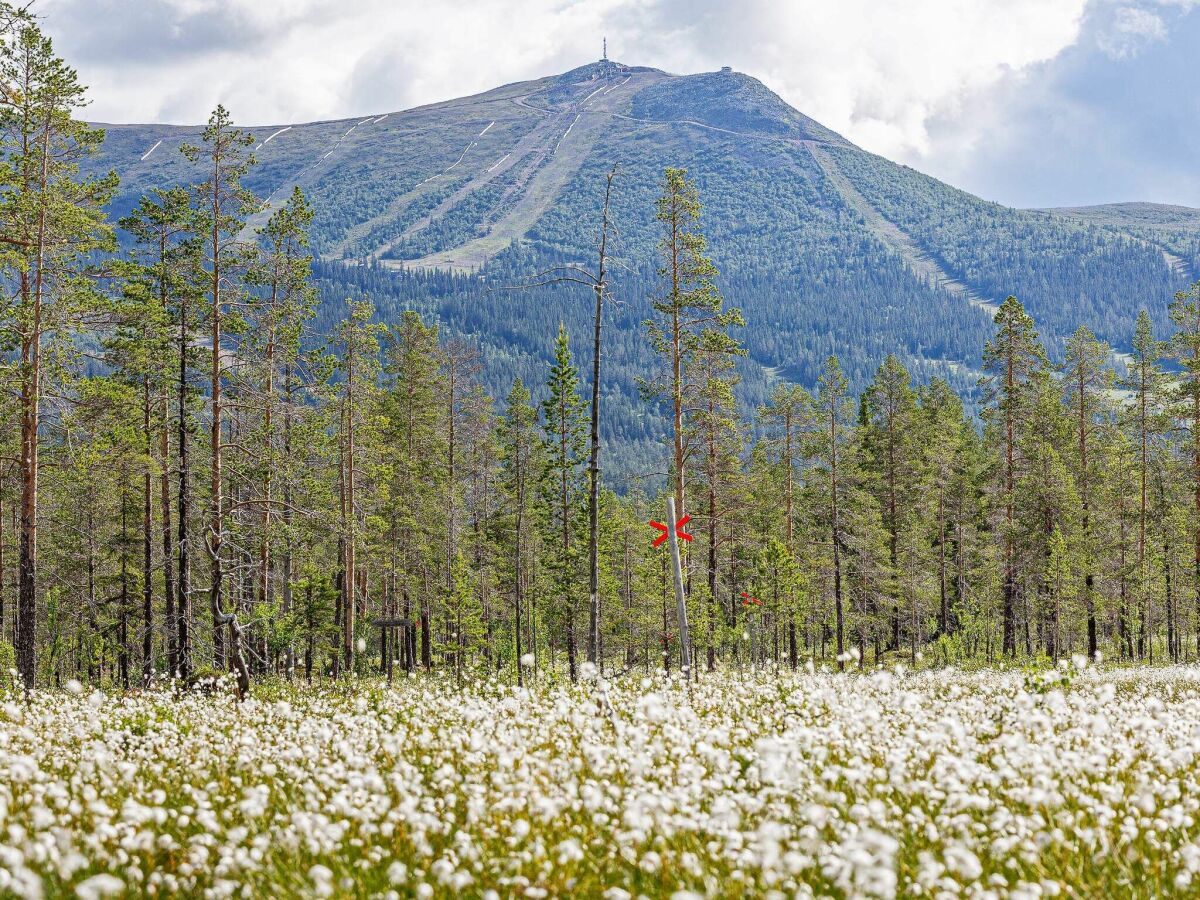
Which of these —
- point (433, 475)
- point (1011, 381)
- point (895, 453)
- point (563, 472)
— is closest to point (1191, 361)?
point (1011, 381)

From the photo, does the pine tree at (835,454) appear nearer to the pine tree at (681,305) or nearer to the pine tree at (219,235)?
the pine tree at (681,305)

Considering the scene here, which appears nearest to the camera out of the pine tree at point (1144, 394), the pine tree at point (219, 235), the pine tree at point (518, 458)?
the pine tree at point (219, 235)

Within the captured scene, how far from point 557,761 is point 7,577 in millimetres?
49245

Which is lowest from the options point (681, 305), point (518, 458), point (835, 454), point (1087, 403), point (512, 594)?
point (512, 594)

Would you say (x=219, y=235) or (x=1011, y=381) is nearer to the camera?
(x=219, y=235)

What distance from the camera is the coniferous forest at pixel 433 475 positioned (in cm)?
1939

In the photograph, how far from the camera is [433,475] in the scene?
4041cm

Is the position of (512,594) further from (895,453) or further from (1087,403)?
(1087,403)

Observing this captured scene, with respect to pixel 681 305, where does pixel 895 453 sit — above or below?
below

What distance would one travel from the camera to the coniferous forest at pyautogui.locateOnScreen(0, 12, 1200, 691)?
763 inches

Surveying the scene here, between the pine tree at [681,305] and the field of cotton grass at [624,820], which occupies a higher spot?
the pine tree at [681,305]

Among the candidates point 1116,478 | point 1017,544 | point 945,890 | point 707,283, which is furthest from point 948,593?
point 945,890

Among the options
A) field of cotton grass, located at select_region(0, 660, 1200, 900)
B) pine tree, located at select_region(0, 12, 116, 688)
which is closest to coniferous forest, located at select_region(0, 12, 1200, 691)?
pine tree, located at select_region(0, 12, 116, 688)

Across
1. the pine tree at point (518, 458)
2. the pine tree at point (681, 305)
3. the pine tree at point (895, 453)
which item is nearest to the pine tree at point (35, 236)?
the pine tree at point (681, 305)
